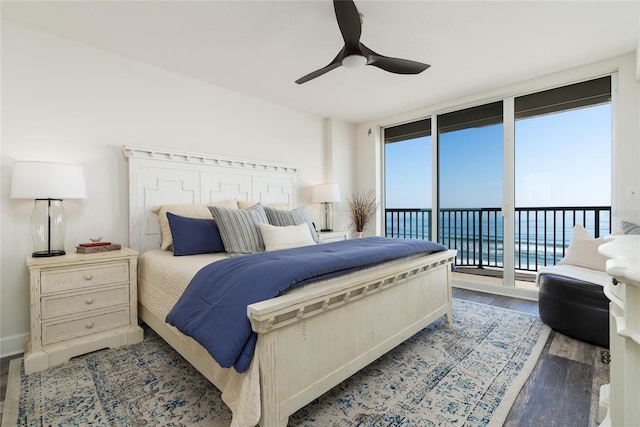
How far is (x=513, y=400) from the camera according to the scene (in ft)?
5.14

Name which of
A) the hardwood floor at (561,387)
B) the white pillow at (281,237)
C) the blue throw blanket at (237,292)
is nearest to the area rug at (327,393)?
the hardwood floor at (561,387)

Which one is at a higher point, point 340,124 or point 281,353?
point 340,124

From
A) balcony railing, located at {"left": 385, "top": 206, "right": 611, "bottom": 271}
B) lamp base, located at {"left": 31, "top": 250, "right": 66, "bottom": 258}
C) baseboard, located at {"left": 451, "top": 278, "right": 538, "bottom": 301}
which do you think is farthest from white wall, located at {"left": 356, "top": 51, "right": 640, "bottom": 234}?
lamp base, located at {"left": 31, "top": 250, "right": 66, "bottom": 258}

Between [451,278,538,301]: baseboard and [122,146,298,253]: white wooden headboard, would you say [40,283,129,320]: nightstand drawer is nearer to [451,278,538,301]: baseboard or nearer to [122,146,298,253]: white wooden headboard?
[122,146,298,253]: white wooden headboard

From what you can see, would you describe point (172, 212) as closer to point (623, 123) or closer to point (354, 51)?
point (354, 51)

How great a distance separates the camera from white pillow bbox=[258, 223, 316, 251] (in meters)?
2.44

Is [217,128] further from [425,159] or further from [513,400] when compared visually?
[513,400]

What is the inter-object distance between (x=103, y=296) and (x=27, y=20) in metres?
2.14

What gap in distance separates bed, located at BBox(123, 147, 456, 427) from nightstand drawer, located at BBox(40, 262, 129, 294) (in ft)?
0.59

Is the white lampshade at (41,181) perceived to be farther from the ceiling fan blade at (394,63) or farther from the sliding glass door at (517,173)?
the sliding glass door at (517,173)

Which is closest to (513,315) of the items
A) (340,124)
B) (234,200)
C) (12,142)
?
(234,200)

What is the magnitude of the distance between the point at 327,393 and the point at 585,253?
105 inches

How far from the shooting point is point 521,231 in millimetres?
4152

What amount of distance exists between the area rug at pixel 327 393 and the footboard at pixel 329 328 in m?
0.16
